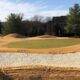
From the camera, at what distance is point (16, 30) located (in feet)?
149

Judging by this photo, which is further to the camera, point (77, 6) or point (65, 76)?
point (77, 6)

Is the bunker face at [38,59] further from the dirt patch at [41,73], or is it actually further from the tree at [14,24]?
the tree at [14,24]

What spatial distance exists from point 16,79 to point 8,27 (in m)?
36.6

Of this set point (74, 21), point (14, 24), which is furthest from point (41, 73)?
point (74, 21)

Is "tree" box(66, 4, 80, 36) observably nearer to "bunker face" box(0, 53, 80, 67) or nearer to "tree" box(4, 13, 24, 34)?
"tree" box(4, 13, 24, 34)

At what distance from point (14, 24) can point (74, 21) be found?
30.7 ft

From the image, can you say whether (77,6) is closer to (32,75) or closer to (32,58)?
(32,58)

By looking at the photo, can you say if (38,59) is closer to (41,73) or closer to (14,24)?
(41,73)

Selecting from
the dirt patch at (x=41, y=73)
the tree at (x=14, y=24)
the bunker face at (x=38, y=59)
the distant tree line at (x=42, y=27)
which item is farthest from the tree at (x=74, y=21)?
the dirt patch at (x=41, y=73)

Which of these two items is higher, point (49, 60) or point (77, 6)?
point (77, 6)

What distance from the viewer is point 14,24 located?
44.9 meters

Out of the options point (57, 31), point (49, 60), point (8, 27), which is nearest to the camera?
point (49, 60)

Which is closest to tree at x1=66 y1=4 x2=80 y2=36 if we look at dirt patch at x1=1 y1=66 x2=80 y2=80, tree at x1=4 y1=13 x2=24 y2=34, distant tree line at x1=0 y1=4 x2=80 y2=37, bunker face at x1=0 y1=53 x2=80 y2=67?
distant tree line at x1=0 y1=4 x2=80 y2=37

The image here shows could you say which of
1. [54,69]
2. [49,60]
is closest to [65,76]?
[54,69]
